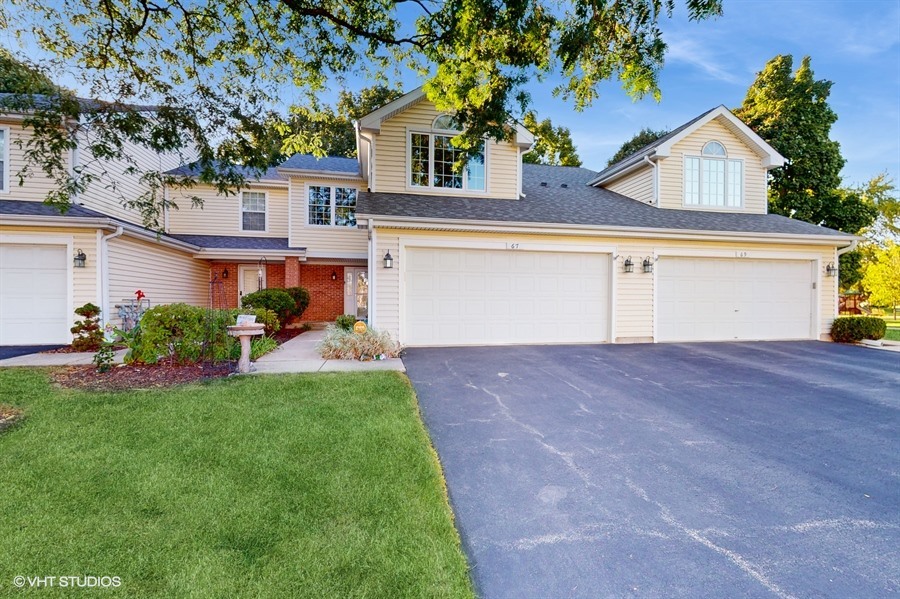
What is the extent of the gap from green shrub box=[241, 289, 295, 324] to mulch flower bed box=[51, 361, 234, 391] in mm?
4698

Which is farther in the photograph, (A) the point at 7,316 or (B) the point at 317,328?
(B) the point at 317,328

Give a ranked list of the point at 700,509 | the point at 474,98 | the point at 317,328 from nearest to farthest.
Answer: the point at 700,509 < the point at 474,98 < the point at 317,328

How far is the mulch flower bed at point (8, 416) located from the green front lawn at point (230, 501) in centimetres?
10

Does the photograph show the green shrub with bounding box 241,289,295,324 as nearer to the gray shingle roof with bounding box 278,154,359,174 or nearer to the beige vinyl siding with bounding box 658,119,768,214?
the gray shingle roof with bounding box 278,154,359,174

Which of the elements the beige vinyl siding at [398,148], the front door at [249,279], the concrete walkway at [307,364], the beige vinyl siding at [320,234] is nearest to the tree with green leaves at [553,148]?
the beige vinyl siding at [320,234]

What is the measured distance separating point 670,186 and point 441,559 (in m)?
13.0

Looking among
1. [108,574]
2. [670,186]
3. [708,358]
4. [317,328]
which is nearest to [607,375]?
[708,358]

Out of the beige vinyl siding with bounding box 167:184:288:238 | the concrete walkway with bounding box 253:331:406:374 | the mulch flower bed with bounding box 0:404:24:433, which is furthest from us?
the beige vinyl siding with bounding box 167:184:288:238

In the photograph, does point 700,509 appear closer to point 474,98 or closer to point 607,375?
point 607,375

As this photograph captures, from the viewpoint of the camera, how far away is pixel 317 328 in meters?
14.1

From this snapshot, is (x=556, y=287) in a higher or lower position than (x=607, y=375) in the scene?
higher

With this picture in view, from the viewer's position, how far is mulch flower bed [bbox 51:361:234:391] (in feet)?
19.2

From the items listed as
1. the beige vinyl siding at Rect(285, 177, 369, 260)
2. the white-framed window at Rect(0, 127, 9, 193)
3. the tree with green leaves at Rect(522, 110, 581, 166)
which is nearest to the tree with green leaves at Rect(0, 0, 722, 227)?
the white-framed window at Rect(0, 127, 9, 193)

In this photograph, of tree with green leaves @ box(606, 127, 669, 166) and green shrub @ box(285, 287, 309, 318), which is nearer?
green shrub @ box(285, 287, 309, 318)
